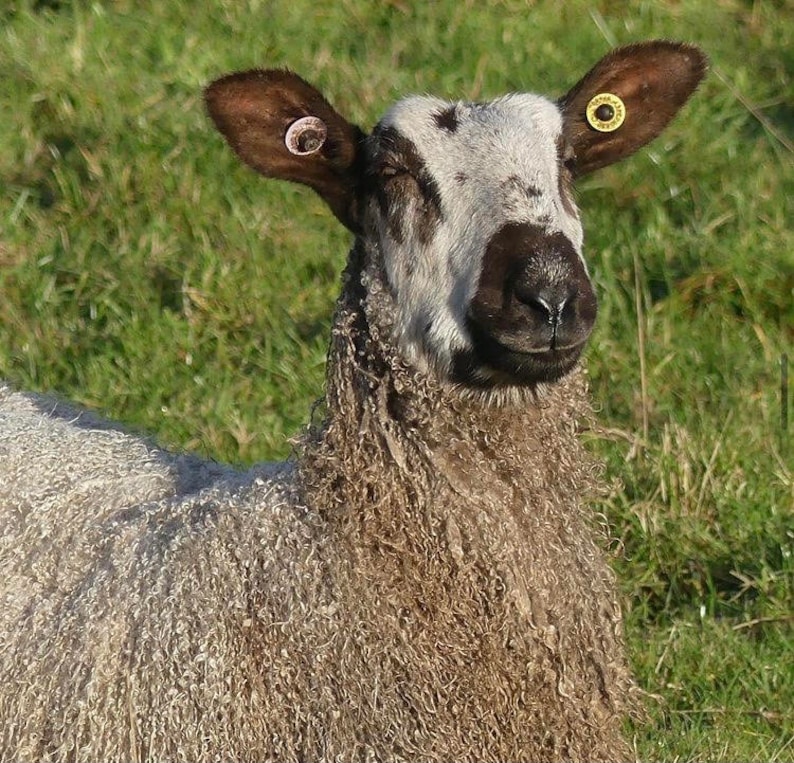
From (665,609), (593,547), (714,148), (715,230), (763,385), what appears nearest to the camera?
(593,547)

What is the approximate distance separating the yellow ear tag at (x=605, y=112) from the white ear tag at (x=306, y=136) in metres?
0.70

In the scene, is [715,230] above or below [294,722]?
above

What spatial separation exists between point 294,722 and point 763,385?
3.34 metres

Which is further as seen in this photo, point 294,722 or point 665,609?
point 665,609

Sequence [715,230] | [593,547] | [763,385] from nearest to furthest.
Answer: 1. [593,547]
2. [763,385]
3. [715,230]

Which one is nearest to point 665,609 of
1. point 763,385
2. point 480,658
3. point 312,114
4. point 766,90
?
point 763,385

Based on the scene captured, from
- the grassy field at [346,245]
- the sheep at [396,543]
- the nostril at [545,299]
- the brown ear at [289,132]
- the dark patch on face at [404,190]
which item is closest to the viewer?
the nostril at [545,299]

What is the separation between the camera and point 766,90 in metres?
8.91

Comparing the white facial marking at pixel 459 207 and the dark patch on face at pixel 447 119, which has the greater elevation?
the dark patch on face at pixel 447 119

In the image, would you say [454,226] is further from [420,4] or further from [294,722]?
[420,4]

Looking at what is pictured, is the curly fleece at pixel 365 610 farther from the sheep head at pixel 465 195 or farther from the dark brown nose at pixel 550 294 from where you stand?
the dark brown nose at pixel 550 294

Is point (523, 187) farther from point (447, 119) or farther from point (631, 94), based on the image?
point (631, 94)

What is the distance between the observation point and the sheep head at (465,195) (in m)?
3.44

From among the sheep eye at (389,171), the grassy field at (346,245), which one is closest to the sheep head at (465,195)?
the sheep eye at (389,171)
